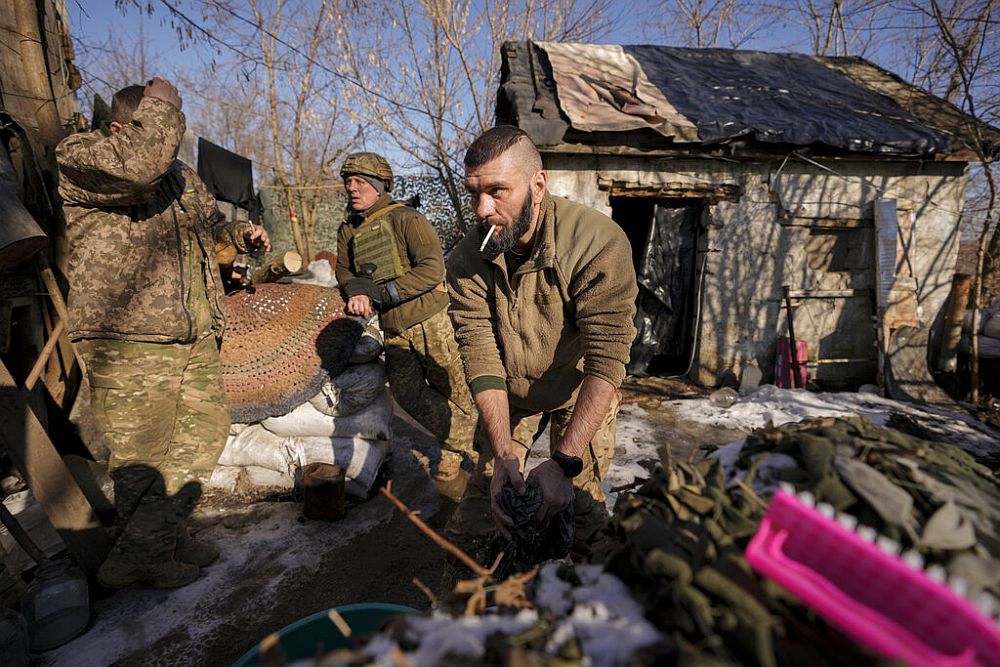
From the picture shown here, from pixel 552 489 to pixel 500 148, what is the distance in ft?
4.25

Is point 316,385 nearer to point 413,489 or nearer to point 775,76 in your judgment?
point 413,489

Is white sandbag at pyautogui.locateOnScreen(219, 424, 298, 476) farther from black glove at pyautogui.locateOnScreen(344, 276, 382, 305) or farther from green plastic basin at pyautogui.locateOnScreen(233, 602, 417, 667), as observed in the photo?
green plastic basin at pyautogui.locateOnScreen(233, 602, 417, 667)

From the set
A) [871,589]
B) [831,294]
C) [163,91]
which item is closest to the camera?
[871,589]

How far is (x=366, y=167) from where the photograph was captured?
10.9ft

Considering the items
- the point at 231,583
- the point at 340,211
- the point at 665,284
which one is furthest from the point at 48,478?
the point at 340,211

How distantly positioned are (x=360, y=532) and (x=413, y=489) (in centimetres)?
61

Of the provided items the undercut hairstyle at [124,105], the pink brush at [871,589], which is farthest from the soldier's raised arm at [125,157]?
the pink brush at [871,589]

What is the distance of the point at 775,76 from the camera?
685 centimetres

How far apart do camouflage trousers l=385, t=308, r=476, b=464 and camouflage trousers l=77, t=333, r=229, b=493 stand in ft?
3.90

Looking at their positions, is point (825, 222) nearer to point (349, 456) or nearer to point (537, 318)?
point (537, 318)

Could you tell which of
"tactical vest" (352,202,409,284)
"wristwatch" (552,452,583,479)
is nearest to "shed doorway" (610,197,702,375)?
"tactical vest" (352,202,409,284)

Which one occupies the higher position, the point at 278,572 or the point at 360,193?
the point at 360,193

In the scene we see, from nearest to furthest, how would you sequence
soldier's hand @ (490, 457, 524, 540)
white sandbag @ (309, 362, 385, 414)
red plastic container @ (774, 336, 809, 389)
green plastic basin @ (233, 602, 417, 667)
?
green plastic basin @ (233, 602, 417, 667)
soldier's hand @ (490, 457, 524, 540)
white sandbag @ (309, 362, 385, 414)
red plastic container @ (774, 336, 809, 389)

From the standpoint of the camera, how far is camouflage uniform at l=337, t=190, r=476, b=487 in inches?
132
